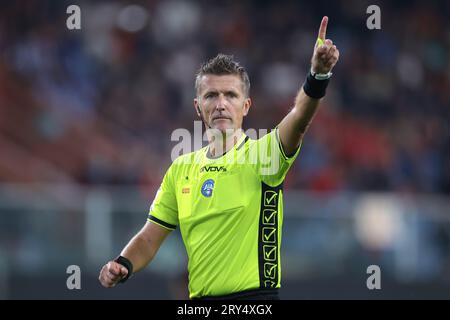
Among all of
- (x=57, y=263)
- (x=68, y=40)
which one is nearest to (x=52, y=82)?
(x=68, y=40)

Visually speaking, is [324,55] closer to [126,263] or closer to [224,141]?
[224,141]

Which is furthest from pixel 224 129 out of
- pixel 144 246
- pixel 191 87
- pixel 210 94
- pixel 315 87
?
pixel 191 87

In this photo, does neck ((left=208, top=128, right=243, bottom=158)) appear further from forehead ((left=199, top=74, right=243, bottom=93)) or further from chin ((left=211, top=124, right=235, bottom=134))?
forehead ((left=199, top=74, right=243, bottom=93))

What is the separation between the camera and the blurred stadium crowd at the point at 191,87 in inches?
544

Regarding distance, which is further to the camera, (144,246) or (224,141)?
(144,246)

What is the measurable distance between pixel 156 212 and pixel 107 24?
1084 cm

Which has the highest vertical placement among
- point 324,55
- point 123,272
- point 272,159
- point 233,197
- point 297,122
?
point 324,55

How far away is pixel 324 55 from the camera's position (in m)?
4.65

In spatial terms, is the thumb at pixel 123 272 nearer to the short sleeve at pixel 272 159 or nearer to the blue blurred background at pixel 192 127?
the short sleeve at pixel 272 159

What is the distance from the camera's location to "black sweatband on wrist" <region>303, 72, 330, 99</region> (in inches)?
188

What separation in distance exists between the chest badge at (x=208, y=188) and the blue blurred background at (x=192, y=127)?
6.49 metres

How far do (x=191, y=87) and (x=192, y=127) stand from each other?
1.08 meters

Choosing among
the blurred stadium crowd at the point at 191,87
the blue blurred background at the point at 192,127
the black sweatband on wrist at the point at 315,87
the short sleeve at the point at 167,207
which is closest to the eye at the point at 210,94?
the short sleeve at the point at 167,207

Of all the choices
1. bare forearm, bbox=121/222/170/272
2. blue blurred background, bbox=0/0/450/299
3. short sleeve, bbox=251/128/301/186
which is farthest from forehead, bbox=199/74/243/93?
blue blurred background, bbox=0/0/450/299
